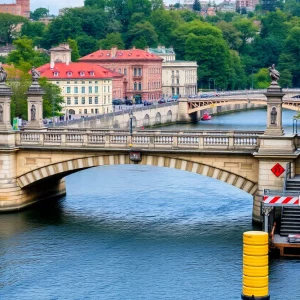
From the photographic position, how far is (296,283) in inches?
1384

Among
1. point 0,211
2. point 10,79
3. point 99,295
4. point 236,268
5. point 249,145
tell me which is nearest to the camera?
point 99,295

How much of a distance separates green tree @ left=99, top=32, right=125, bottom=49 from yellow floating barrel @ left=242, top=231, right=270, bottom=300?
15052 cm

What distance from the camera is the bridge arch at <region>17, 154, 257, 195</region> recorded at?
44500 millimetres

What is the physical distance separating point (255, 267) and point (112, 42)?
153456 mm

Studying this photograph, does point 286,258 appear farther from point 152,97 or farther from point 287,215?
point 152,97

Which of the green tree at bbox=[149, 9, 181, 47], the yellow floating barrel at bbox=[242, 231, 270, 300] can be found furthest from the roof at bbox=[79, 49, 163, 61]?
the yellow floating barrel at bbox=[242, 231, 270, 300]

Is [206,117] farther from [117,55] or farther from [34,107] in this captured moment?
[34,107]

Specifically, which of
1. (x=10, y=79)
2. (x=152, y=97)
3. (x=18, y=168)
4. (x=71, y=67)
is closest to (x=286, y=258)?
(x=18, y=168)

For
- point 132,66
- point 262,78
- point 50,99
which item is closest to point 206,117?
point 132,66

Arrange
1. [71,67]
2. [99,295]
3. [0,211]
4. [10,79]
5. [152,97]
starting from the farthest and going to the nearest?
[152,97] < [71,67] < [10,79] < [0,211] < [99,295]

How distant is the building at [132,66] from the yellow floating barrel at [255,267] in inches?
5087

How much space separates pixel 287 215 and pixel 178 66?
125 metres

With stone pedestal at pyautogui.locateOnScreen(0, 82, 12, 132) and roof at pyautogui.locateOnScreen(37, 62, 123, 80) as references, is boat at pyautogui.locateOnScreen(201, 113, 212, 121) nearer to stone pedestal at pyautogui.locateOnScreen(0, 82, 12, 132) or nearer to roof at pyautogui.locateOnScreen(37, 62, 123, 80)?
roof at pyautogui.locateOnScreen(37, 62, 123, 80)

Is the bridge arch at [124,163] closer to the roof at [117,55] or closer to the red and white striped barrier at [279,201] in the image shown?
the red and white striped barrier at [279,201]
